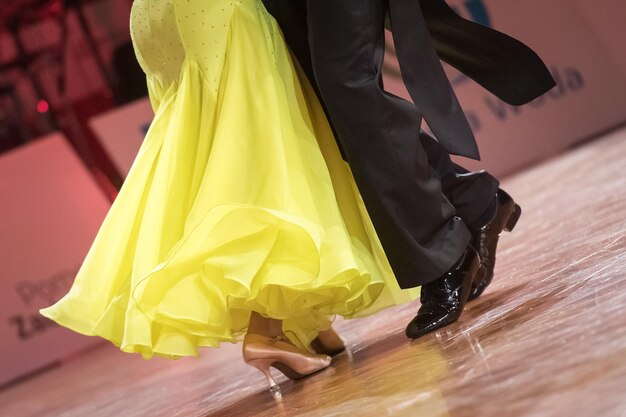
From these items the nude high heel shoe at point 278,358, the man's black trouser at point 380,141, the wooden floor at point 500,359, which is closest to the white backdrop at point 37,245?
the wooden floor at point 500,359

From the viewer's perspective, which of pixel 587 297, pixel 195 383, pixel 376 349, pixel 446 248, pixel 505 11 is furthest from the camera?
pixel 505 11

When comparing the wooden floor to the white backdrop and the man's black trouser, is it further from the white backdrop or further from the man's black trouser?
the white backdrop


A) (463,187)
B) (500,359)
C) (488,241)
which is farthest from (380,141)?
(500,359)

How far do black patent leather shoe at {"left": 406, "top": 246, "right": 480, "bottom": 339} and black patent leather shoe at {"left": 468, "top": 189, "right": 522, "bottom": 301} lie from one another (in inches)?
5.1

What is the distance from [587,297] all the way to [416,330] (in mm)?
449

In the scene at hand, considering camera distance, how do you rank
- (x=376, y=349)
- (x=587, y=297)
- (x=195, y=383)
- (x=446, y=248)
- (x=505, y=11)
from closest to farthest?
1. (x=587, y=297)
2. (x=446, y=248)
3. (x=376, y=349)
4. (x=195, y=383)
5. (x=505, y=11)

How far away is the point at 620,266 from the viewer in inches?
73.2

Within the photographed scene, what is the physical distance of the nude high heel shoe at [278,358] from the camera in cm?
211

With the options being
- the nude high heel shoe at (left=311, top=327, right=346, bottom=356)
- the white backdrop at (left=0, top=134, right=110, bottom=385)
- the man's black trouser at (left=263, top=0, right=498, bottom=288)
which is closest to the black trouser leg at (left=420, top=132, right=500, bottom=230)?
the man's black trouser at (left=263, top=0, right=498, bottom=288)

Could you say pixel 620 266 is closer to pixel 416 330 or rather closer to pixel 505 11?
pixel 416 330

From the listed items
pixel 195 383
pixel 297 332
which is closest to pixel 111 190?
pixel 195 383

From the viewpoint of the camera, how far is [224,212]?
6.46 feet

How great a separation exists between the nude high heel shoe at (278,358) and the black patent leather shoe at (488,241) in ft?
1.21

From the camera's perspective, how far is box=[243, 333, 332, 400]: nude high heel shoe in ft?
6.93
